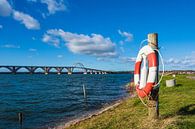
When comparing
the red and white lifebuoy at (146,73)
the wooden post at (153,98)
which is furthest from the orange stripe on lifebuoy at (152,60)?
the wooden post at (153,98)

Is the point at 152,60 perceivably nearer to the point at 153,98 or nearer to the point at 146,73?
the point at 146,73

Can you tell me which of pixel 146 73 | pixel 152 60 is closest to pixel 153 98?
pixel 146 73

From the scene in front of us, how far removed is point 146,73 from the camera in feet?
42.5

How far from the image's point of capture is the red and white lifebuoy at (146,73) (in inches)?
488

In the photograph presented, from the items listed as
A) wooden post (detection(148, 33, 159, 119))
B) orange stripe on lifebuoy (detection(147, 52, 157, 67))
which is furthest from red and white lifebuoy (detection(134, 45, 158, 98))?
wooden post (detection(148, 33, 159, 119))

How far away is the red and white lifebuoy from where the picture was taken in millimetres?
12406

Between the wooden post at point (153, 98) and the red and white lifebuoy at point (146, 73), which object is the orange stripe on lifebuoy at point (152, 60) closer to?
the red and white lifebuoy at point (146, 73)

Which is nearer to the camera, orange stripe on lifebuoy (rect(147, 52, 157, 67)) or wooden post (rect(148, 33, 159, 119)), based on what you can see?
orange stripe on lifebuoy (rect(147, 52, 157, 67))

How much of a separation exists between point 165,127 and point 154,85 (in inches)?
74.1

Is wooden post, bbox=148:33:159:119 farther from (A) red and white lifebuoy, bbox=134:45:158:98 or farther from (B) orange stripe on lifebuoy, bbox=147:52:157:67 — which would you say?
(B) orange stripe on lifebuoy, bbox=147:52:157:67

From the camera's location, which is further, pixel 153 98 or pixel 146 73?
pixel 146 73

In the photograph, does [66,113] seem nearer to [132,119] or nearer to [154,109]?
[132,119]

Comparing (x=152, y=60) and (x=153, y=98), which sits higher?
(x=152, y=60)

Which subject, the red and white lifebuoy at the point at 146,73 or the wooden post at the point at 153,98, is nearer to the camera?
the red and white lifebuoy at the point at 146,73
